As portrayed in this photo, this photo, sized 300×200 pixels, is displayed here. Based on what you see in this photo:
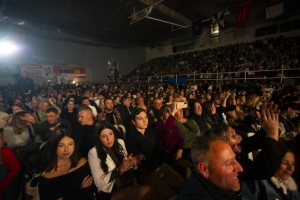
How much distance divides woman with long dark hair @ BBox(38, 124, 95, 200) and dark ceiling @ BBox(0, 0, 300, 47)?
25.6ft

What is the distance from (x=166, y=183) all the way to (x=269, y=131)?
139cm

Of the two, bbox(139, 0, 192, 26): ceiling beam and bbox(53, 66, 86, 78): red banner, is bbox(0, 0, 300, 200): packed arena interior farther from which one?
bbox(53, 66, 86, 78): red banner

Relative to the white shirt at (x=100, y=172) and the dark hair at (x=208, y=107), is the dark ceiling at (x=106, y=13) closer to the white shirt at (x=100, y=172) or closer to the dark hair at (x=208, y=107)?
the dark hair at (x=208, y=107)

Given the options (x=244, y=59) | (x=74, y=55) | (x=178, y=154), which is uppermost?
(x=74, y=55)

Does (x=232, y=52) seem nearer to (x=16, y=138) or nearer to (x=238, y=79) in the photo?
(x=238, y=79)

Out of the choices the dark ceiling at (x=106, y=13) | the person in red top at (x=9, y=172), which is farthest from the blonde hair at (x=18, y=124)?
the dark ceiling at (x=106, y=13)

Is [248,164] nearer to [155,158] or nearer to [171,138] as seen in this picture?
[155,158]

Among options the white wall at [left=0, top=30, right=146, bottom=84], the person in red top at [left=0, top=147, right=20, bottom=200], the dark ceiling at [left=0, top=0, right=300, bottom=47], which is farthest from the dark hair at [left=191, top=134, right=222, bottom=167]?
the white wall at [left=0, top=30, right=146, bottom=84]

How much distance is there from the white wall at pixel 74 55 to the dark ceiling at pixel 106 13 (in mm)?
1972

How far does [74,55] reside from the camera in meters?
16.2

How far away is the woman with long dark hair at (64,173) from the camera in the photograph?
1588mm

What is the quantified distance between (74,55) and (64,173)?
16569 mm

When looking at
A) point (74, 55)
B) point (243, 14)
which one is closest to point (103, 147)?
point (243, 14)

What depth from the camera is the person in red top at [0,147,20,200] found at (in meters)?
1.88
